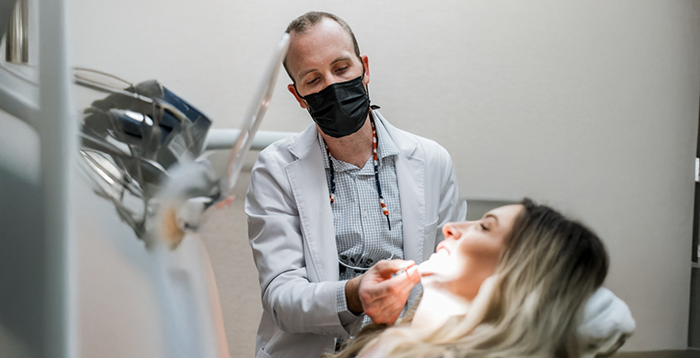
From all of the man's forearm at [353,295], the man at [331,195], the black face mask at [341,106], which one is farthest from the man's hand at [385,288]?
the black face mask at [341,106]

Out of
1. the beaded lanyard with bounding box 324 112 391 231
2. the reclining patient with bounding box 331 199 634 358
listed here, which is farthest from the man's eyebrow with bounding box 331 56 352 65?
the reclining patient with bounding box 331 199 634 358

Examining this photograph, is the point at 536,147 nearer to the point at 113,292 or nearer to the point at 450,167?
the point at 450,167

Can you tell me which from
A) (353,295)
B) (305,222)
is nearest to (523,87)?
(305,222)

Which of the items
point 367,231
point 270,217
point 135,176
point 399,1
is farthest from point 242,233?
point 399,1

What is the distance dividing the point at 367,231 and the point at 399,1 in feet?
3.20

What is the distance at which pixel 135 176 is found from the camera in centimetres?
194

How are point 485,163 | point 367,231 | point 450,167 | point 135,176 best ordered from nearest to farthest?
point 367,231, point 450,167, point 135,176, point 485,163

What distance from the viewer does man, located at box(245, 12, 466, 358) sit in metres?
1.54

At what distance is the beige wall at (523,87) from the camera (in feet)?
6.31

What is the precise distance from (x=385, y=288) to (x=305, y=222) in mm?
385

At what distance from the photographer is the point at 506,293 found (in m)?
1.27

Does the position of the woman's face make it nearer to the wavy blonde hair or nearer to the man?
the wavy blonde hair

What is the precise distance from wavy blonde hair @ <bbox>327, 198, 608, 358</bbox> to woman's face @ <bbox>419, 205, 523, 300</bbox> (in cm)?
3

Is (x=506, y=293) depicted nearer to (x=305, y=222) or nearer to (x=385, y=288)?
(x=385, y=288)
